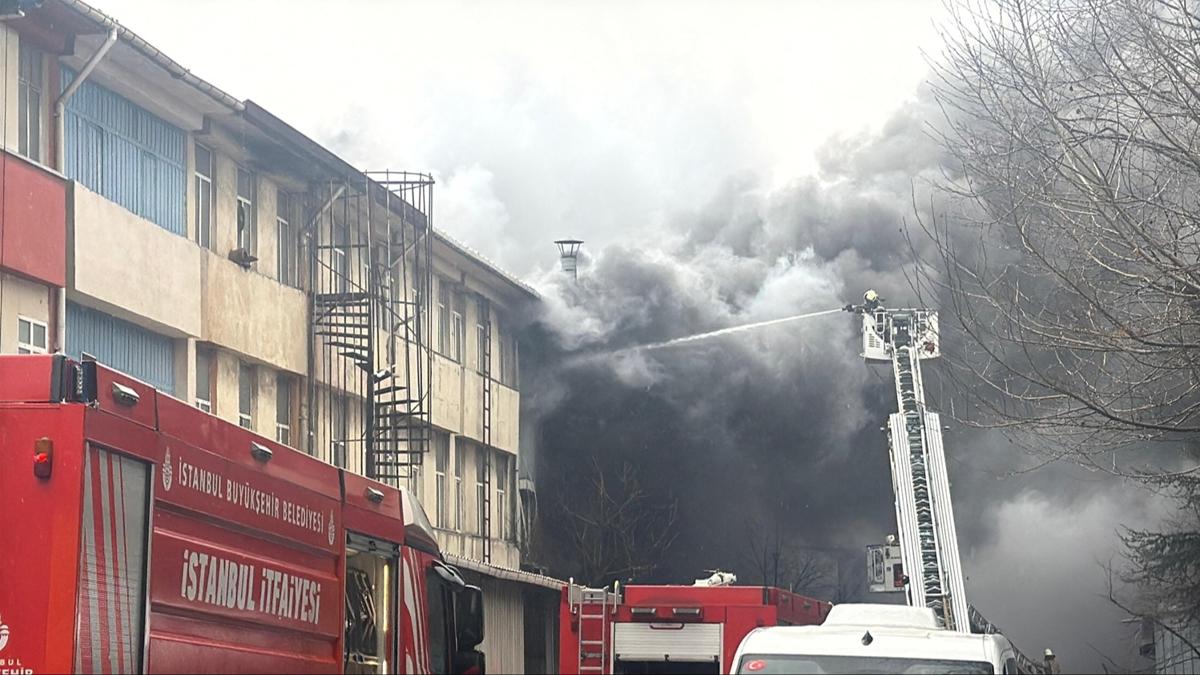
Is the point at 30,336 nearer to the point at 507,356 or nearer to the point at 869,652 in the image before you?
the point at 869,652

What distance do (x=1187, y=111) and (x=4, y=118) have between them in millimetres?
11171

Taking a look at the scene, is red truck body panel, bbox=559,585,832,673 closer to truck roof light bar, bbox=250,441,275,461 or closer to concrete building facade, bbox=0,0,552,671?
concrete building facade, bbox=0,0,552,671

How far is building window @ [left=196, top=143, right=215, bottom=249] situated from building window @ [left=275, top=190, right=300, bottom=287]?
87.9 inches

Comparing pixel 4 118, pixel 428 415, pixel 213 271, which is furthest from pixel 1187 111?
pixel 428 415

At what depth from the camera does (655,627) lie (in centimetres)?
1738

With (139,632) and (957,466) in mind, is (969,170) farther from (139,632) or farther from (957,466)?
(957,466)

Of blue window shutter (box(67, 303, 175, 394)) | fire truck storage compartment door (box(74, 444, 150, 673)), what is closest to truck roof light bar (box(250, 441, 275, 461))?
fire truck storage compartment door (box(74, 444, 150, 673))

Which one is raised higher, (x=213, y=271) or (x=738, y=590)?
(x=213, y=271)

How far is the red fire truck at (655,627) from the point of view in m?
17.2

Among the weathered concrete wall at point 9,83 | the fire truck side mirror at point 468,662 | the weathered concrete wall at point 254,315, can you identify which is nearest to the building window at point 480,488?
the weathered concrete wall at point 254,315

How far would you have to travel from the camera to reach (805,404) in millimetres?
38719

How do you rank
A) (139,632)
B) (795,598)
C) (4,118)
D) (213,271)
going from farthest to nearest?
1. (213,271)
2. (795,598)
3. (4,118)
4. (139,632)

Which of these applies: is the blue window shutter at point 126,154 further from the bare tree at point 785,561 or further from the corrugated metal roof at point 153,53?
the bare tree at point 785,561

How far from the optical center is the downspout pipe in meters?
17.7
